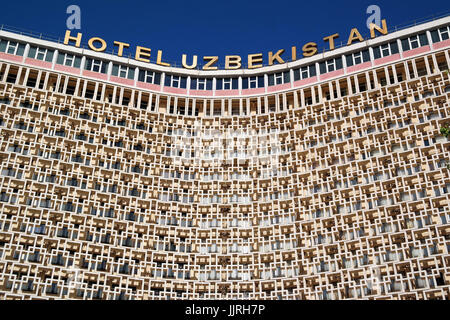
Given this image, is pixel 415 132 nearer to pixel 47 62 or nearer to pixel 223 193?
pixel 223 193

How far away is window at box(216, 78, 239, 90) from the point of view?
7169 cm

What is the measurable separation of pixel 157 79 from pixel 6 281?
31.8m

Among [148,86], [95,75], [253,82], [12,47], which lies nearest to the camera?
[12,47]

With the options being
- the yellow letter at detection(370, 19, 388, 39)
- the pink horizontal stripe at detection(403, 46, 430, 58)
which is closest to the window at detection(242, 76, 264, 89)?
the yellow letter at detection(370, 19, 388, 39)

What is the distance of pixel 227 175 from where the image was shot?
65938 mm

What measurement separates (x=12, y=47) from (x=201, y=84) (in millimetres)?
24228

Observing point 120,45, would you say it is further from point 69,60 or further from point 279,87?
point 279,87

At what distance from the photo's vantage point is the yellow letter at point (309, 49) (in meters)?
69.8

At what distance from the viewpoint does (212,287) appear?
58062mm

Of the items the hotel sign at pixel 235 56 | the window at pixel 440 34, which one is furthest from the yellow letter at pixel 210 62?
the window at pixel 440 34

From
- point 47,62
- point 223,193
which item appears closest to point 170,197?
point 223,193

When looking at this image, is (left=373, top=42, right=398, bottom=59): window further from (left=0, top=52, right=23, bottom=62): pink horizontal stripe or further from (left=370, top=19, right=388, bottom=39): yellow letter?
(left=0, top=52, right=23, bottom=62): pink horizontal stripe

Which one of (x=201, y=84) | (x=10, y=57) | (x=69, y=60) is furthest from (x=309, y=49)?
(x=10, y=57)

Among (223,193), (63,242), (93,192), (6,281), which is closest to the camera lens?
(6,281)
